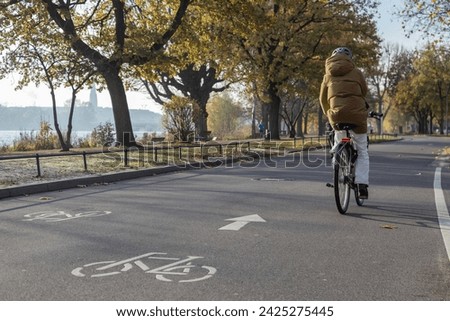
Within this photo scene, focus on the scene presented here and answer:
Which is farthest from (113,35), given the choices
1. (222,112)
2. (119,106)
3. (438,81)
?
(222,112)

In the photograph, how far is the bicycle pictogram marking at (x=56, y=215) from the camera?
310 inches

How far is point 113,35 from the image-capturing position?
27062 mm

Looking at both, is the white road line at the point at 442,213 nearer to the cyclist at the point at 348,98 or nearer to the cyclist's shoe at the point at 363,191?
the cyclist's shoe at the point at 363,191

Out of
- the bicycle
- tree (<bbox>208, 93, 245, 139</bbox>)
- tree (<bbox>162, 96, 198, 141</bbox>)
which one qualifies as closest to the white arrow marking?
the bicycle

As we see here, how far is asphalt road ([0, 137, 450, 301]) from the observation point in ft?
14.1

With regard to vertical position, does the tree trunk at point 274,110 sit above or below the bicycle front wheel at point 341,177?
above

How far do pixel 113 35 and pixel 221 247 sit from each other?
75.4 feet

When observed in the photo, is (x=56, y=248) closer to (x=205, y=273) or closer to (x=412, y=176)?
(x=205, y=273)

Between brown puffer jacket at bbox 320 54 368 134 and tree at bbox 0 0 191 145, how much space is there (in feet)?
50.8

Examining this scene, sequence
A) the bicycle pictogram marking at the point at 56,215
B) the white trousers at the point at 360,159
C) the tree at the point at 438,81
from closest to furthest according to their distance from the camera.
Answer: the bicycle pictogram marking at the point at 56,215 → the white trousers at the point at 360,159 → the tree at the point at 438,81

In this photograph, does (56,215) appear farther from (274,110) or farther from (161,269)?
(274,110)

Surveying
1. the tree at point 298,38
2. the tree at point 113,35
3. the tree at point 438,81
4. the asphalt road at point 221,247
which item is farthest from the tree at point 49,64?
the tree at point 438,81

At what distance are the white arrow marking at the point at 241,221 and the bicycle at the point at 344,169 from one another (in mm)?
1115

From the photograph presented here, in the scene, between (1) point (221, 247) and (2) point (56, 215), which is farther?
(2) point (56, 215)
